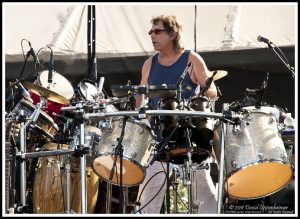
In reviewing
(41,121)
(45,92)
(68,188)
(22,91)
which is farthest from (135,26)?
(68,188)

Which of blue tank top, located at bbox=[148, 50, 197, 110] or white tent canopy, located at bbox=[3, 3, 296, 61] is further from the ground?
white tent canopy, located at bbox=[3, 3, 296, 61]

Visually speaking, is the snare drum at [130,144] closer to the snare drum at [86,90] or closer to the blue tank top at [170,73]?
the blue tank top at [170,73]

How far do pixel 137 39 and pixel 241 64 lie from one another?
1.48 meters

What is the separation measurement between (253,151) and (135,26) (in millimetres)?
4571

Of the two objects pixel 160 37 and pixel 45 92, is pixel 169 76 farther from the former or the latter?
pixel 45 92

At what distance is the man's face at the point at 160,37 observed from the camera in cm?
656

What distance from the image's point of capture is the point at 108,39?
9.63m

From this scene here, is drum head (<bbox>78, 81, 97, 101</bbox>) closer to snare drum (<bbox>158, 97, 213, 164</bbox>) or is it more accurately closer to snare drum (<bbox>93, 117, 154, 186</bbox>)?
snare drum (<bbox>93, 117, 154, 186</bbox>)

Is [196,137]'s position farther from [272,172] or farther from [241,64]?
[241,64]

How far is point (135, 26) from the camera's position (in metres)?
9.59

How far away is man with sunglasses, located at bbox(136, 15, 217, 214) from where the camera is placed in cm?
625

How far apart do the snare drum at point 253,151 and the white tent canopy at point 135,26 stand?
3.70 m

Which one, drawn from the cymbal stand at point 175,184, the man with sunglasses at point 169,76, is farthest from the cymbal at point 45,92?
the cymbal stand at point 175,184

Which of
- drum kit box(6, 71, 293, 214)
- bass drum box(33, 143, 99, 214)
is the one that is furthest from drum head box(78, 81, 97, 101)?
drum kit box(6, 71, 293, 214)
